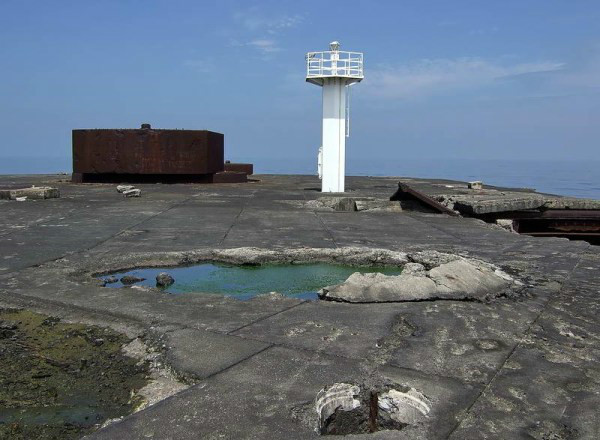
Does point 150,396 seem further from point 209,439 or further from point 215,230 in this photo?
point 215,230

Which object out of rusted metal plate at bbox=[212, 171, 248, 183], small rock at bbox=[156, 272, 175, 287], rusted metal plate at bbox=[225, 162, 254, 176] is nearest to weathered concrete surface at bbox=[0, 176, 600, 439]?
small rock at bbox=[156, 272, 175, 287]

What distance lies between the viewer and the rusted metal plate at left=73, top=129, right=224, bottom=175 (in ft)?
67.2

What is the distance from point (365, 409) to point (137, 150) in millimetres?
19455

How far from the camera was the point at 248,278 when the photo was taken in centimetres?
616

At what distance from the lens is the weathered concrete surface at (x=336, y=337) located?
2.50m

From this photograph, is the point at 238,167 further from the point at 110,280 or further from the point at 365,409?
the point at 365,409

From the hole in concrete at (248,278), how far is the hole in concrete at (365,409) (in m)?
2.72

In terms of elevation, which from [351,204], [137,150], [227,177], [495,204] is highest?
[137,150]

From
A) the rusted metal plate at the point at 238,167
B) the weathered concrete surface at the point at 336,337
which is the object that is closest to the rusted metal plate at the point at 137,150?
the rusted metal plate at the point at 238,167

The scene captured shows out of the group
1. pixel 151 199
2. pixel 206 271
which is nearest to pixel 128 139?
pixel 151 199

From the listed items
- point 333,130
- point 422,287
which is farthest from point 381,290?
point 333,130

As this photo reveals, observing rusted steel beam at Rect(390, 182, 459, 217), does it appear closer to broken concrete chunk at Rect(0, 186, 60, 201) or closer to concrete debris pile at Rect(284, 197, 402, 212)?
concrete debris pile at Rect(284, 197, 402, 212)

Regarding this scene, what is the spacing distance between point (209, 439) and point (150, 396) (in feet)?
2.11

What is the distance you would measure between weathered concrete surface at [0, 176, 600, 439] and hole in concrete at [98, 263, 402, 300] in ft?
0.80
